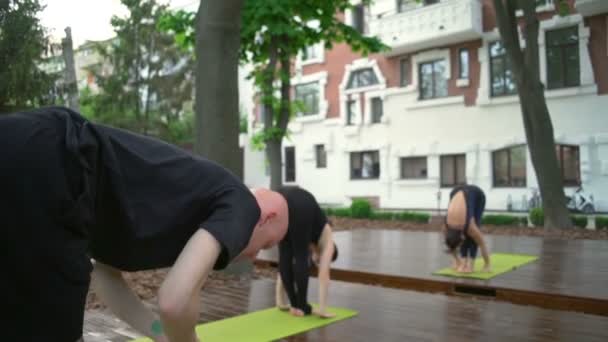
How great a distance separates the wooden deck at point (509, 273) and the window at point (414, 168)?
920 cm

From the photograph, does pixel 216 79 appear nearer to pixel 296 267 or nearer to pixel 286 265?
pixel 286 265

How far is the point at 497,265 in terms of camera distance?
807cm

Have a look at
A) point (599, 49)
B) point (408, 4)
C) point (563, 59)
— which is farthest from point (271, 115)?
point (599, 49)

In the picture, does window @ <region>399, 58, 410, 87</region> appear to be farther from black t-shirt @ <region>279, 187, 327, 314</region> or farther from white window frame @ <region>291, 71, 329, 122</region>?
black t-shirt @ <region>279, 187, 327, 314</region>

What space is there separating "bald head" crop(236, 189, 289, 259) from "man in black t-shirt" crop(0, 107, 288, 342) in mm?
344

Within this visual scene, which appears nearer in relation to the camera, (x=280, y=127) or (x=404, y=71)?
(x=280, y=127)

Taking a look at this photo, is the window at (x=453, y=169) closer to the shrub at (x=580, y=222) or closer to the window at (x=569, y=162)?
the window at (x=569, y=162)

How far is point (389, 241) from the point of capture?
11875mm

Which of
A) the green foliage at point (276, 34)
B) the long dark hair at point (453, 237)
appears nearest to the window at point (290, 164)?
the green foliage at point (276, 34)

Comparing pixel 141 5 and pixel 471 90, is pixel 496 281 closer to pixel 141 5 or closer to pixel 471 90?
pixel 471 90

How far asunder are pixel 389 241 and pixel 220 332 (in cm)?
749

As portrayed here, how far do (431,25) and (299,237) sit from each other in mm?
16669

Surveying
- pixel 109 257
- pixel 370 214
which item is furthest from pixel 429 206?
pixel 109 257

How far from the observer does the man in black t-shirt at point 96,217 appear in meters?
1.43
